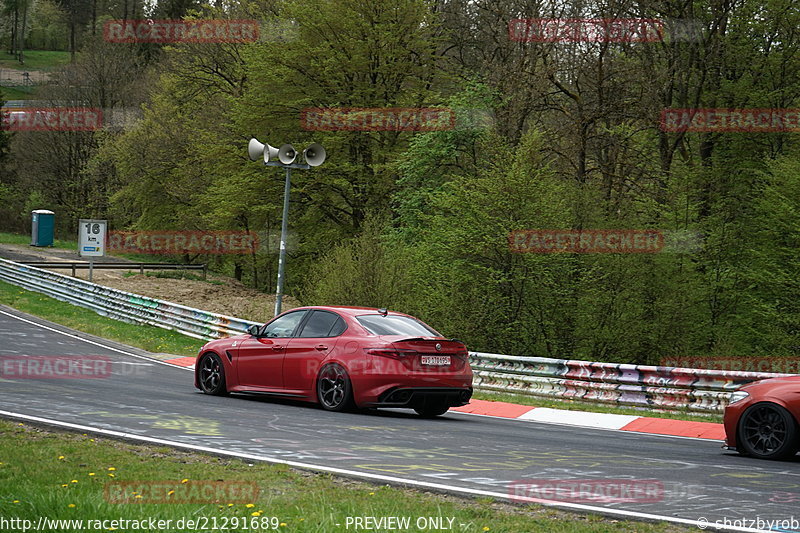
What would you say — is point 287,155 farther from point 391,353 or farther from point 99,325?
point 99,325

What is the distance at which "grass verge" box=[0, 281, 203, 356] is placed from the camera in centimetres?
2550

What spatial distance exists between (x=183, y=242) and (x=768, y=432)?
47576 millimetres

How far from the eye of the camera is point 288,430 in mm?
10734

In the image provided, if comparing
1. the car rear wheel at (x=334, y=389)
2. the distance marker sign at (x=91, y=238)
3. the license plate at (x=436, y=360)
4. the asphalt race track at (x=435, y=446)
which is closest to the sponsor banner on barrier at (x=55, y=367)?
the asphalt race track at (x=435, y=446)

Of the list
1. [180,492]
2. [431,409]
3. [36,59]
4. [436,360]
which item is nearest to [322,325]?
[436,360]

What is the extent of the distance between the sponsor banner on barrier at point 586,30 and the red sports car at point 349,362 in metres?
22.3

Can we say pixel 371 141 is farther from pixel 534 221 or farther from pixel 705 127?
pixel 534 221

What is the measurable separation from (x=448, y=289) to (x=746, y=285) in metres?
11.9

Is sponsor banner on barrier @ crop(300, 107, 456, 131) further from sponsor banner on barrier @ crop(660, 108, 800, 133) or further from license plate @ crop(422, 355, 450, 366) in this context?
license plate @ crop(422, 355, 450, 366)

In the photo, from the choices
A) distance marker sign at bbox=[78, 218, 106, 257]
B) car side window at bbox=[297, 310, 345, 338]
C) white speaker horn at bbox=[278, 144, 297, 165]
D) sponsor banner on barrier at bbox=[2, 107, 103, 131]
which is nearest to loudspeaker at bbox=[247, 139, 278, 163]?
white speaker horn at bbox=[278, 144, 297, 165]

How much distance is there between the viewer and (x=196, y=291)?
42344mm

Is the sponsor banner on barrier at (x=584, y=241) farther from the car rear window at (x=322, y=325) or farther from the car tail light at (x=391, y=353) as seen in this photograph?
the car tail light at (x=391, y=353)

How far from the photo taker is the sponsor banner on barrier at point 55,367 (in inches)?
620

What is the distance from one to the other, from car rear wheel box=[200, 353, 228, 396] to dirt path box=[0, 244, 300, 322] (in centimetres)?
1897
